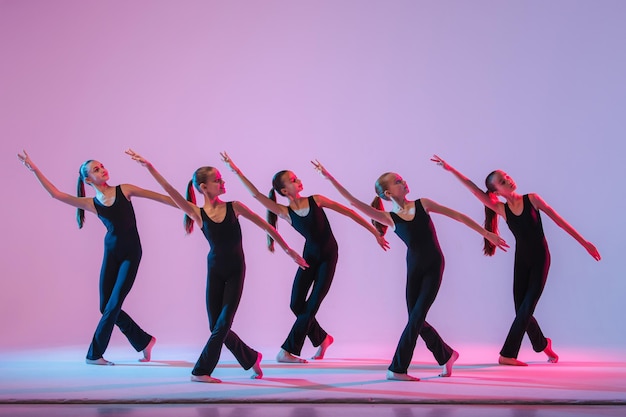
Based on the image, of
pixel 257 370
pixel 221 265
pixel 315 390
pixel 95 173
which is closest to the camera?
pixel 315 390

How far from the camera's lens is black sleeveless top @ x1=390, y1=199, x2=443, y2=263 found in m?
5.98

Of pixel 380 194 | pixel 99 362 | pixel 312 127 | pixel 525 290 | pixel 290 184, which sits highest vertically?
pixel 312 127

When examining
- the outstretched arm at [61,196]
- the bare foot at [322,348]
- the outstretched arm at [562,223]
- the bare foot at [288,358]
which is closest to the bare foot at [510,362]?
the outstretched arm at [562,223]

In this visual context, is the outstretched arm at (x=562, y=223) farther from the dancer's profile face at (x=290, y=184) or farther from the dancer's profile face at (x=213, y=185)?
the dancer's profile face at (x=213, y=185)

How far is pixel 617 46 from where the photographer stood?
9062 millimetres

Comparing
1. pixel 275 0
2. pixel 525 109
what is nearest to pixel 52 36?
pixel 275 0

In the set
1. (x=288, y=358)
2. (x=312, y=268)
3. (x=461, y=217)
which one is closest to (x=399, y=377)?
→ (x=461, y=217)

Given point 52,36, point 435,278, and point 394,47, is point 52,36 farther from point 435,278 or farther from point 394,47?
point 435,278

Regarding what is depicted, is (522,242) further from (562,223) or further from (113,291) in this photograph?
(113,291)

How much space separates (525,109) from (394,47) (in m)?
1.50

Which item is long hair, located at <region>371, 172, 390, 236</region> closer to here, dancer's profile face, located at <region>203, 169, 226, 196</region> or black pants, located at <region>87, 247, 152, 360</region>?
dancer's profile face, located at <region>203, 169, 226, 196</region>

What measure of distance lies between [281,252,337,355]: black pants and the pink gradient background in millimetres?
1789

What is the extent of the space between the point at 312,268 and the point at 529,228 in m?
1.72

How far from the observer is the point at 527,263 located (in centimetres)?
684
